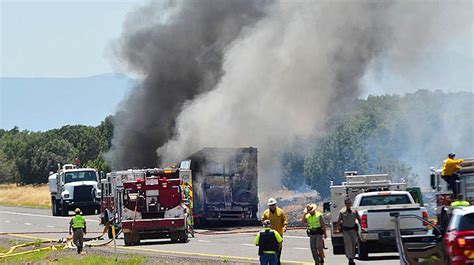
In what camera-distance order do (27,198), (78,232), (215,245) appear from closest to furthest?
1. (78,232)
2. (215,245)
3. (27,198)

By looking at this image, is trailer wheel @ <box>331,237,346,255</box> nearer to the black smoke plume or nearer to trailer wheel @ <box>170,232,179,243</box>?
trailer wheel @ <box>170,232,179,243</box>

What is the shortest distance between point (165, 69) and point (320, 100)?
27.5 feet

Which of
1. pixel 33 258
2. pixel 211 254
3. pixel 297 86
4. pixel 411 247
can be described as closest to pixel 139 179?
pixel 33 258

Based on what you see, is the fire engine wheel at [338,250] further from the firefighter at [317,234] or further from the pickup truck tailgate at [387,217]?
the firefighter at [317,234]

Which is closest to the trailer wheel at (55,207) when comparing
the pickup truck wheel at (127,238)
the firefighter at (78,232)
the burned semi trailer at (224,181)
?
the burned semi trailer at (224,181)

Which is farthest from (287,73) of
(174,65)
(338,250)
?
(338,250)

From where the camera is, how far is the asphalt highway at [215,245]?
1064 inches

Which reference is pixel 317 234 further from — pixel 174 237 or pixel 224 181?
pixel 224 181

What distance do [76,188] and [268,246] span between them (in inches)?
1679

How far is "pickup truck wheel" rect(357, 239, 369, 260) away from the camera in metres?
25.3

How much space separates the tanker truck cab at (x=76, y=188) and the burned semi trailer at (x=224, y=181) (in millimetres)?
17766

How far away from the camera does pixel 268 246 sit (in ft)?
61.9

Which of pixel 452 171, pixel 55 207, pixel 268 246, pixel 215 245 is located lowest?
pixel 215 245

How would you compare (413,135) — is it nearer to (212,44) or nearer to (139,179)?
(212,44)
